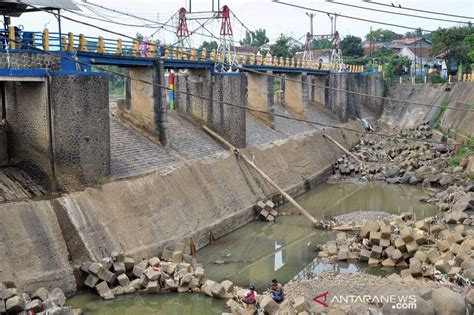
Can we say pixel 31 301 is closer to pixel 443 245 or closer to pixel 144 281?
pixel 144 281

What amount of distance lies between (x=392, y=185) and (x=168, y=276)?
21711mm

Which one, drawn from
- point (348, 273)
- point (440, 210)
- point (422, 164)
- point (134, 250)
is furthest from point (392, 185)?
point (134, 250)

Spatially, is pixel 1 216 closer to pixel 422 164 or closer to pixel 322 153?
pixel 322 153

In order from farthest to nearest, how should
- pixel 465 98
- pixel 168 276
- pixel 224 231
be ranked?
pixel 465 98
pixel 224 231
pixel 168 276

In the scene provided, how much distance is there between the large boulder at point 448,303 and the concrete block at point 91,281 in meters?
9.38

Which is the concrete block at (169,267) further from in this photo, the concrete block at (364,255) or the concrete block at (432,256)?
the concrete block at (432,256)

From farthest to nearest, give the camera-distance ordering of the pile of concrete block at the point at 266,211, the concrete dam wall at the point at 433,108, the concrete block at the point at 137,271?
the concrete dam wall at the point at 433,108, the pile of concrete block at the point at 266,211, the concrete block at the point at 137,271

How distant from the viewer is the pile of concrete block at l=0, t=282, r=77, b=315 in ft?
44.9

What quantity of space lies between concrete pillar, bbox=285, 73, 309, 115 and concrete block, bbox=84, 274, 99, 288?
32.7m

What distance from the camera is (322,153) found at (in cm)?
3916

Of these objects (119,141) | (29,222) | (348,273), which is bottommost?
(348,273)

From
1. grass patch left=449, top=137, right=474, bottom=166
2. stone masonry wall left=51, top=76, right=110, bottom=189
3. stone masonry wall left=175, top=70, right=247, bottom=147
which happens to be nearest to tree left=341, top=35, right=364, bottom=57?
grass patch left=449, top=137, right=474, bottom=166

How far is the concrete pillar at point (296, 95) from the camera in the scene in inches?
1849

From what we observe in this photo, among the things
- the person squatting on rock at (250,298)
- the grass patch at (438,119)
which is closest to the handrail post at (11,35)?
the person squatting on rock at (250,298)
